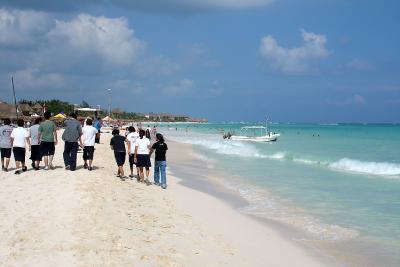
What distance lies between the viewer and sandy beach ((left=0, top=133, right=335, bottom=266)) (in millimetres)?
6379

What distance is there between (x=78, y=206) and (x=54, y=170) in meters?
4.85

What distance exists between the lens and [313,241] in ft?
29.3

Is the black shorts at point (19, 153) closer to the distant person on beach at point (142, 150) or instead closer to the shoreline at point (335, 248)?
the distant person on beach at point (142, 150)

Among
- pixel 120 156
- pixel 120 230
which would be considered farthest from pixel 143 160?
pixel 120 230

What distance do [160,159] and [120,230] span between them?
575 centimetres

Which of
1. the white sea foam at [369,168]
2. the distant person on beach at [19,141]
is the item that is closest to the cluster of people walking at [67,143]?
the distant person on beach at [19,141]

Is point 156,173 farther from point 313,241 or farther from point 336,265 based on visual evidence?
point 336,265

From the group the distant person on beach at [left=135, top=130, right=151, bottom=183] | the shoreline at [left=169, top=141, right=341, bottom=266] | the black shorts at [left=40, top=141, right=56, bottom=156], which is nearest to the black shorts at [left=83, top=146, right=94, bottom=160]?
the black shorts at [left=40, top=141, right=56, bottom=156]

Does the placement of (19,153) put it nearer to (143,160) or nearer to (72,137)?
(72,137)

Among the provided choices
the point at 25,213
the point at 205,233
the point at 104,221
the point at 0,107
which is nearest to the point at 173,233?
the point at 205,233

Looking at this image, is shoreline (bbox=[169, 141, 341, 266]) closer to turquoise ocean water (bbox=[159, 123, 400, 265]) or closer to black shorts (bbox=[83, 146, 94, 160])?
turquoise ocean water (bbox=[159, 123, 400, 265])

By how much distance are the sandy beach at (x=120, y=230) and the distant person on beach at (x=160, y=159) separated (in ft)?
4.87

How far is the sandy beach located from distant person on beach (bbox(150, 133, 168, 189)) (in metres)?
1.49

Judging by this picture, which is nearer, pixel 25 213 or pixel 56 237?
pixel 56 237
